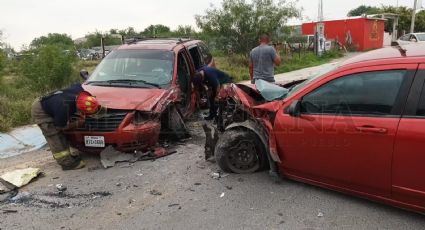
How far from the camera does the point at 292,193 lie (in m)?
4.71

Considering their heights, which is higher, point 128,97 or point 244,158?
point 128,97

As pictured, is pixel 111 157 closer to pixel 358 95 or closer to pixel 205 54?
pixel 358 95

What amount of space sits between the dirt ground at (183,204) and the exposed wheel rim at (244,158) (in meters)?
0.11

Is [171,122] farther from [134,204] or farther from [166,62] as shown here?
[134,204]

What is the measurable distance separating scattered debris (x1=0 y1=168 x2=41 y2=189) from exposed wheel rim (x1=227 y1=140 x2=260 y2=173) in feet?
8.78

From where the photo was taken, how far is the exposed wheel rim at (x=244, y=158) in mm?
5250

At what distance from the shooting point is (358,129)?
3949 millimetres

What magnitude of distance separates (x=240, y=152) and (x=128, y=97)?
82.2 inches

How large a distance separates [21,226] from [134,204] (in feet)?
3.84

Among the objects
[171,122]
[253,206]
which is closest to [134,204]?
[253,206]

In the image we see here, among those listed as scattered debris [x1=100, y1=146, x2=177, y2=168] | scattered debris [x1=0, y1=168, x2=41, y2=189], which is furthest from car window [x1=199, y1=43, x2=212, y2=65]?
scattered debris [x1=0, y1=168, x2=41, y2=189]

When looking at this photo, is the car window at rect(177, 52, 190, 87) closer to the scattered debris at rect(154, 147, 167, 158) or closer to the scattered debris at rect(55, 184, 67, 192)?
the scattered debris at rect(154, 147, 167, 158)

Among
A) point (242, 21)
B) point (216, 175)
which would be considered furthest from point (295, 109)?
point (242, 21)

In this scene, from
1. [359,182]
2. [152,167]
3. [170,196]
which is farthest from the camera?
[152,167]
